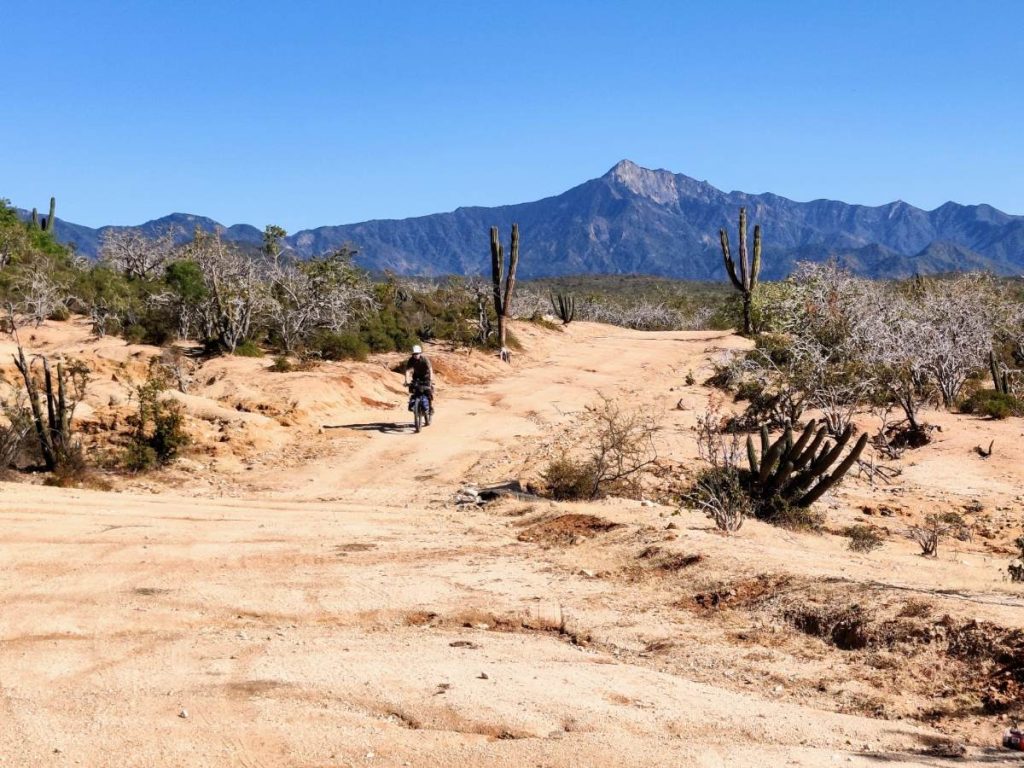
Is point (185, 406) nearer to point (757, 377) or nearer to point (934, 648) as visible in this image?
point (757, 377)

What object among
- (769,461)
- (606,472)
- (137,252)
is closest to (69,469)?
(606,472)

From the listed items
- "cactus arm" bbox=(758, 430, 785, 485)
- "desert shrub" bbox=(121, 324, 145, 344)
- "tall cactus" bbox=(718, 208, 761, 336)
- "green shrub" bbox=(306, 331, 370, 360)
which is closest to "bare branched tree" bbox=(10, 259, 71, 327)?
"desert shrub" bbox=(121, 324, 145, 344)

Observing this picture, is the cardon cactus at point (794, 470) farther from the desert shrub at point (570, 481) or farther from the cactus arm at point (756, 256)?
the cactus arm at point (756, 256)

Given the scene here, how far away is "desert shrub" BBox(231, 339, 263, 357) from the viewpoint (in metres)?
23.2

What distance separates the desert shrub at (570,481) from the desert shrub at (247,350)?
519 inches

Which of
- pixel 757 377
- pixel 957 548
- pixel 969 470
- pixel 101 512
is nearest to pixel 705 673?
pixel 957 548

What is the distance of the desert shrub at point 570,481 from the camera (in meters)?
11.4

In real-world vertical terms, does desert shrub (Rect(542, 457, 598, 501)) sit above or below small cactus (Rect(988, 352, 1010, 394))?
below

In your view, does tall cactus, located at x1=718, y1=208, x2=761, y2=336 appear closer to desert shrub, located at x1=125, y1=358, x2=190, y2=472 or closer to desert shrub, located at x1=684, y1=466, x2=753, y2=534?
desert shrub, located at x1=684, y1=466, x2=753, y2=534

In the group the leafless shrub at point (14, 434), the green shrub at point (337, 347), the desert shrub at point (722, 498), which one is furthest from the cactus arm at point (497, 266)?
the desert shrub at point (722, 498)

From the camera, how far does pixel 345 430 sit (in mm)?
16594

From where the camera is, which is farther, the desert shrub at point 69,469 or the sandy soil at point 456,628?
the desert shrub at point 69,469

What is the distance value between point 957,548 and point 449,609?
20.3ft

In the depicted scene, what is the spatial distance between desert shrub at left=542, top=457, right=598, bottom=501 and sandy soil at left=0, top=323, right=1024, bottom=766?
755 millimetres
